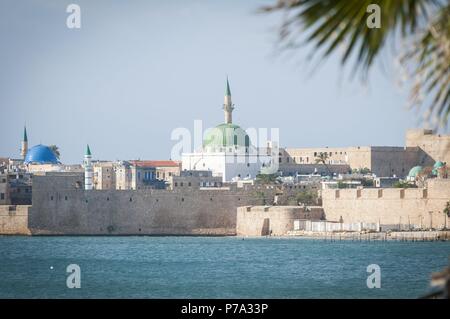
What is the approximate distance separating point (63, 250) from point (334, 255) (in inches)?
523

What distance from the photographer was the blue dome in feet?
310

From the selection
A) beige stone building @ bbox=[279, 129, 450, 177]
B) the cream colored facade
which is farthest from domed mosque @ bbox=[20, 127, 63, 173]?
beige stone building @ bbox=[279, 129, 450, 177]

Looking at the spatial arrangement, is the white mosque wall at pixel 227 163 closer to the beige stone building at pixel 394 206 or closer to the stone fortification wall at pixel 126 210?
the stone fortification wall at pixel 126 210

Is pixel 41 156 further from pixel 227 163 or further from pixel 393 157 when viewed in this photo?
pixel 393 157

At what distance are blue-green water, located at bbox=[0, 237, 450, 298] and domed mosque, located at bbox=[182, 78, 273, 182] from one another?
23672 millimetres

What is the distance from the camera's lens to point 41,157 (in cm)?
9488

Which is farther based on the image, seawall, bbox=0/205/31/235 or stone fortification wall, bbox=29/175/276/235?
stone fortification wall, bbox=29/175/276/235

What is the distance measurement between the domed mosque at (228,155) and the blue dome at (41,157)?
1024cm

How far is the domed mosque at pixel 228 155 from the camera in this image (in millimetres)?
90688

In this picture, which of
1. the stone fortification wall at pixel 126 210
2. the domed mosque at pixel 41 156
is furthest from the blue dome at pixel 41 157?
the stone fortification wall at pixel 126 210

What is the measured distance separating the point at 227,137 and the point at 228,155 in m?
2.17

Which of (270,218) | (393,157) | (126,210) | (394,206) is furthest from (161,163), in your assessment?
(394,206)

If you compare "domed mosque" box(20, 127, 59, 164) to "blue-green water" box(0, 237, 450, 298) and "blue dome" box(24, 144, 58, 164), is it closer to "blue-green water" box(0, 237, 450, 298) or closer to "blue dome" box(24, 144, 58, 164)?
"blue dome" box(24, 144, 58, 164)
